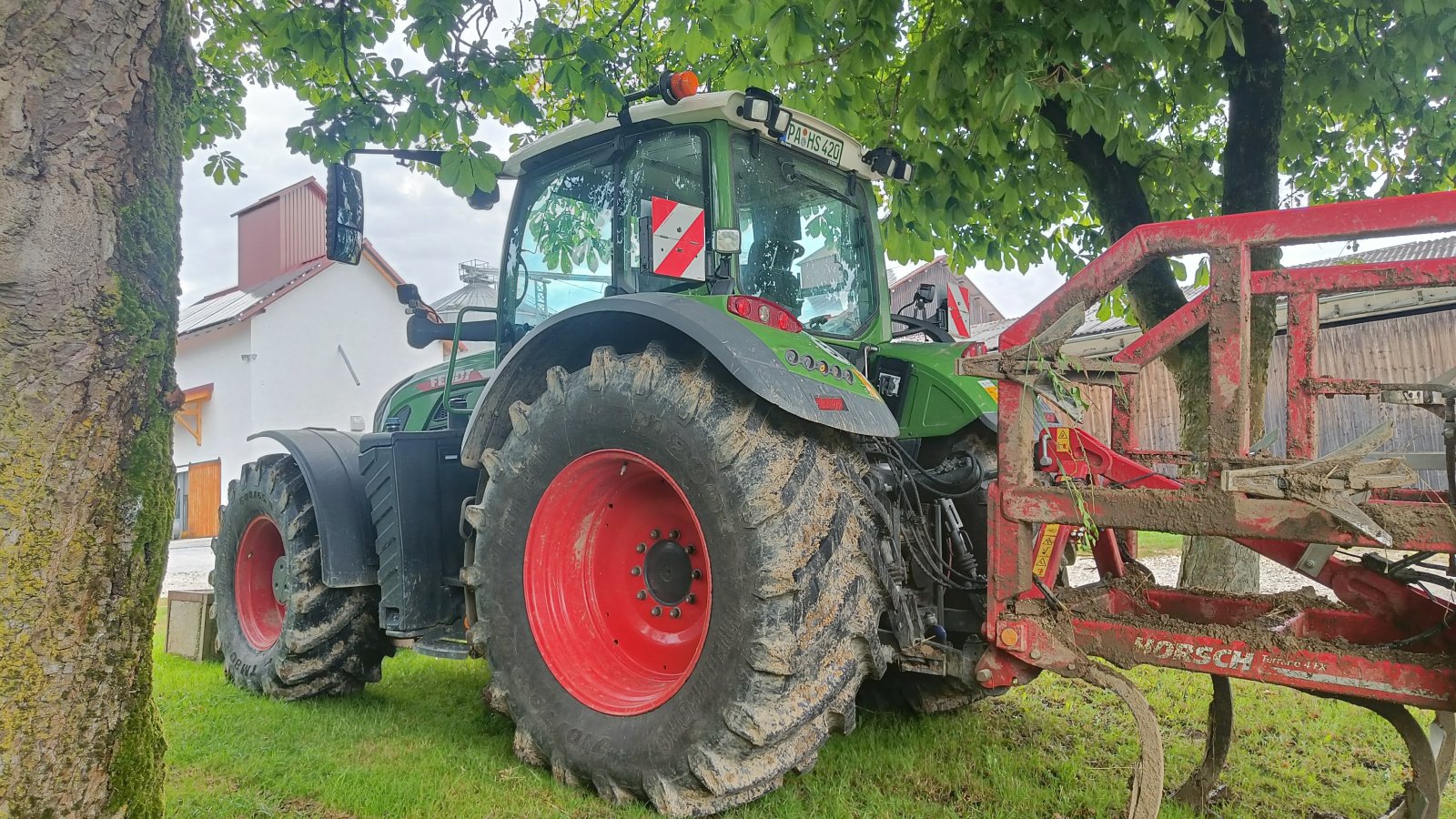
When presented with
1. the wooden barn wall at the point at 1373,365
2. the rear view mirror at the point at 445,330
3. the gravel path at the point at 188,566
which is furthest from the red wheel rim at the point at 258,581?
the wooden barn wall at the point at 1373,365

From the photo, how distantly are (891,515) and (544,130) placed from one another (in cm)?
637

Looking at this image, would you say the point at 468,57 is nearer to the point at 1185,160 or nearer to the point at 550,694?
the point at 550,694

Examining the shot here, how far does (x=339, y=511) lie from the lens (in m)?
4.10

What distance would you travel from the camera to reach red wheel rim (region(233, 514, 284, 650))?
4746 mm

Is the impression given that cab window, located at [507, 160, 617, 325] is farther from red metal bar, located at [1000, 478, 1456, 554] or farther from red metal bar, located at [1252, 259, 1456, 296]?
red metal bar, located at [1252, 259, 1456, 296]

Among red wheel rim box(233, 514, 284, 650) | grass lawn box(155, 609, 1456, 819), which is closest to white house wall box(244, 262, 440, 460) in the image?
red wheel rim box(233, 514, 284, 650)

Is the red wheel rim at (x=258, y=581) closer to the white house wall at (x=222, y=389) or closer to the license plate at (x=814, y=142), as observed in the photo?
the license plate at (x=814, y=142)

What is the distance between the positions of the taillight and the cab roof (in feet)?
2.60

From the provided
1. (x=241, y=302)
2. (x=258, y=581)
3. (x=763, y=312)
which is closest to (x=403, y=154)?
(x=763, y=312)

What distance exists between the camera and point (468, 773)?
10.1 ft

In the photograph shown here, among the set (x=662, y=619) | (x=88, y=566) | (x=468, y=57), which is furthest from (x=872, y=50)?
(x=88, y=566)

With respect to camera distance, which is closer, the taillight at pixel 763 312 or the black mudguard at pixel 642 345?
the black mudguard at pixel 642 345

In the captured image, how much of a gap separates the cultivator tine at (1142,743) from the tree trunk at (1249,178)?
2.44 m

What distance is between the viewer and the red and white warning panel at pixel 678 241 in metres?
3.06
